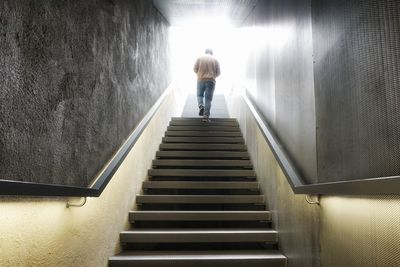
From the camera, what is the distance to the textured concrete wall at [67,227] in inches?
62.1

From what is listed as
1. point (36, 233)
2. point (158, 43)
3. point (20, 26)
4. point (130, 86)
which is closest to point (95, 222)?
point (36, 233)

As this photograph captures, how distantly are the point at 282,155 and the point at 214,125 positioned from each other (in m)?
3.50

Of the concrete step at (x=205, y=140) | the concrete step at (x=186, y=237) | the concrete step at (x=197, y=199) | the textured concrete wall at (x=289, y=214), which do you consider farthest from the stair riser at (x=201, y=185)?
the concrete step at (x=205, y=140)

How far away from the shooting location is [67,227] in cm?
216

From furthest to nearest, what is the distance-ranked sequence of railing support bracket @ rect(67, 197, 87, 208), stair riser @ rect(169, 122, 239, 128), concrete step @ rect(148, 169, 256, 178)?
stair riser @ rect(169, 122, 239, 128) < concrete step @ rect(148, 169, 256, 178) < railing support bracket @ rect(67, 197, 87, 208)

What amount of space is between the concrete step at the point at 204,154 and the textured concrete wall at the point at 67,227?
124cm

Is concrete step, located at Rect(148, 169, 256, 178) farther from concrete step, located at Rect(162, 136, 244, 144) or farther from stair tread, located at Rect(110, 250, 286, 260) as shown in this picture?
stair tread, located at Rect(110, 250, 286, 260)

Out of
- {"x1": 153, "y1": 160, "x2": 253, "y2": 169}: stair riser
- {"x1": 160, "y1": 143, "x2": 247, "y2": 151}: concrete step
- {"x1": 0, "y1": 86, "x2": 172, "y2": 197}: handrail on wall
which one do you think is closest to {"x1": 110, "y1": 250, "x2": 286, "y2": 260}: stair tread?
{"x1": 0, "y1": 86, "x2": 172, "y2": 197}: handrail on wall

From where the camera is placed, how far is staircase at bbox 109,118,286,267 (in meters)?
3.10

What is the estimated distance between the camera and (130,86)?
4.04 meters

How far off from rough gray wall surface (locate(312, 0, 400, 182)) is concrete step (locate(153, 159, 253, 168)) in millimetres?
2563

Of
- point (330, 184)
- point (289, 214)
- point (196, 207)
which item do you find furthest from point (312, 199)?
point (196, 207)

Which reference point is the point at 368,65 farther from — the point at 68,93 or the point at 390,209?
the point at 68,93

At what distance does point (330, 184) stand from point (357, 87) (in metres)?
0.53
